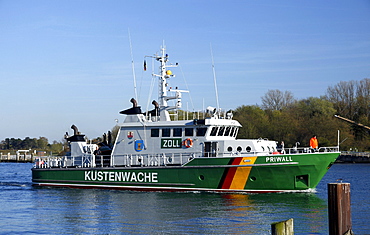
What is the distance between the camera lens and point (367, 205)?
19.3 meters

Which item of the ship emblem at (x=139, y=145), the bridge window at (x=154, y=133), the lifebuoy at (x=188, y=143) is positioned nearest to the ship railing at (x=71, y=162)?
the ship emblem at (x=139, y=145)

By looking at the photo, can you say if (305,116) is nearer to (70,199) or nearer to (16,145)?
(70,199)

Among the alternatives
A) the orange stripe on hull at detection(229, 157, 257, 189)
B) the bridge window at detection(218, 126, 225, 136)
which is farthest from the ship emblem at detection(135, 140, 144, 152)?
the orange stripe on hull at detection(229, 157, 257, 189)

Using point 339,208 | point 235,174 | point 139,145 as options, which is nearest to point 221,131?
point 235,174

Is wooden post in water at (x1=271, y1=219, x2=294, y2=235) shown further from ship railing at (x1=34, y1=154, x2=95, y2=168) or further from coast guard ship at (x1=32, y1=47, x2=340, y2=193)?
ship railing at (x1=34, y1=154, x2=95, y2=168)

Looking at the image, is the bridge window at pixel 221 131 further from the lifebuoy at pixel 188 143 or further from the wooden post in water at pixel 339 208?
the wooden post in water at pixel 339 208

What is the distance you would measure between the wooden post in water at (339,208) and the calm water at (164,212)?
291 centimetres

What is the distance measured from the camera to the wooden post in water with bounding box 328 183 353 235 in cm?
1148

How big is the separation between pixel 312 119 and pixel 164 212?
44.3 m

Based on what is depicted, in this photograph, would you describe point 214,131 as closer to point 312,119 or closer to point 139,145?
point 139,145

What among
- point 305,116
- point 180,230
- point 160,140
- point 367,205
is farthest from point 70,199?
point 305,116

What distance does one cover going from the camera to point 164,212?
17.9 m

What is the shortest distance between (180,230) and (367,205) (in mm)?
8169

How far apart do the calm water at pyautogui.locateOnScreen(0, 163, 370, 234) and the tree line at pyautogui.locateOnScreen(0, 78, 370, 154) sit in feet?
111
